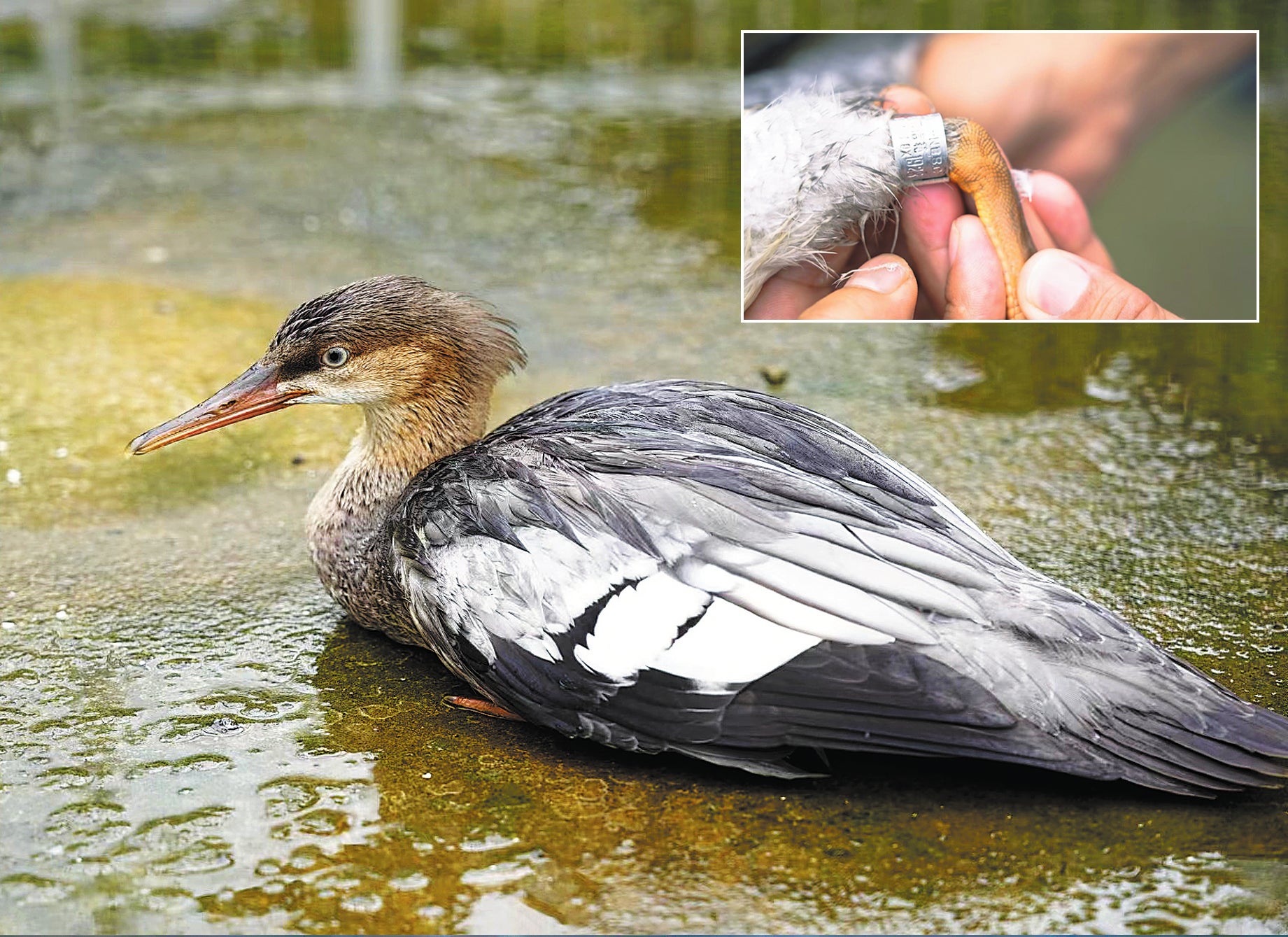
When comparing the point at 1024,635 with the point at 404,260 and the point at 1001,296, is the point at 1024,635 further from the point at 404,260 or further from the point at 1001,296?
the point at 404,260

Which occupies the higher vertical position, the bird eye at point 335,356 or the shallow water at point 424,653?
the bird eye at point 335,356

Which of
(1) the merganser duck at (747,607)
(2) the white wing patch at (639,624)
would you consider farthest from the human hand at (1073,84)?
(2) the white wing patch at (639,624)

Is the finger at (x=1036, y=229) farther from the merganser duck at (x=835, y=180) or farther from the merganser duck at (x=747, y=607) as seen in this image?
the merganser duck at (x=747, y=607)

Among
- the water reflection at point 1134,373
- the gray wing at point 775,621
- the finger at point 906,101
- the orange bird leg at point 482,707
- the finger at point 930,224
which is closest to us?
the gray wing at point 775,621

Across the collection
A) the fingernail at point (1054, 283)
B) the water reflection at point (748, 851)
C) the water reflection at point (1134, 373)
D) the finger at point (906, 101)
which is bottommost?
the water reflection at point (748, 851)

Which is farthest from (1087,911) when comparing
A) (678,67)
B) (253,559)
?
(678,67)

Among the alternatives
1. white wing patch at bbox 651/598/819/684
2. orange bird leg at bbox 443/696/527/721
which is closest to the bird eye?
orange bird leg at bbox 443/696/527/721

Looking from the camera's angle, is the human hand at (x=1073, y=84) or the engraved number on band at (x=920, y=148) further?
the human hand at (x=1073, y=84)

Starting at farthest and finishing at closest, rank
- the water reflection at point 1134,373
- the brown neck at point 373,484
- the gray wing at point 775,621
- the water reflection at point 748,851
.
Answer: the water reflection at point 1134,373 < the brown neck at point 373,484 < the gray wing at point 775,621 < the water reflection at point 748,851
